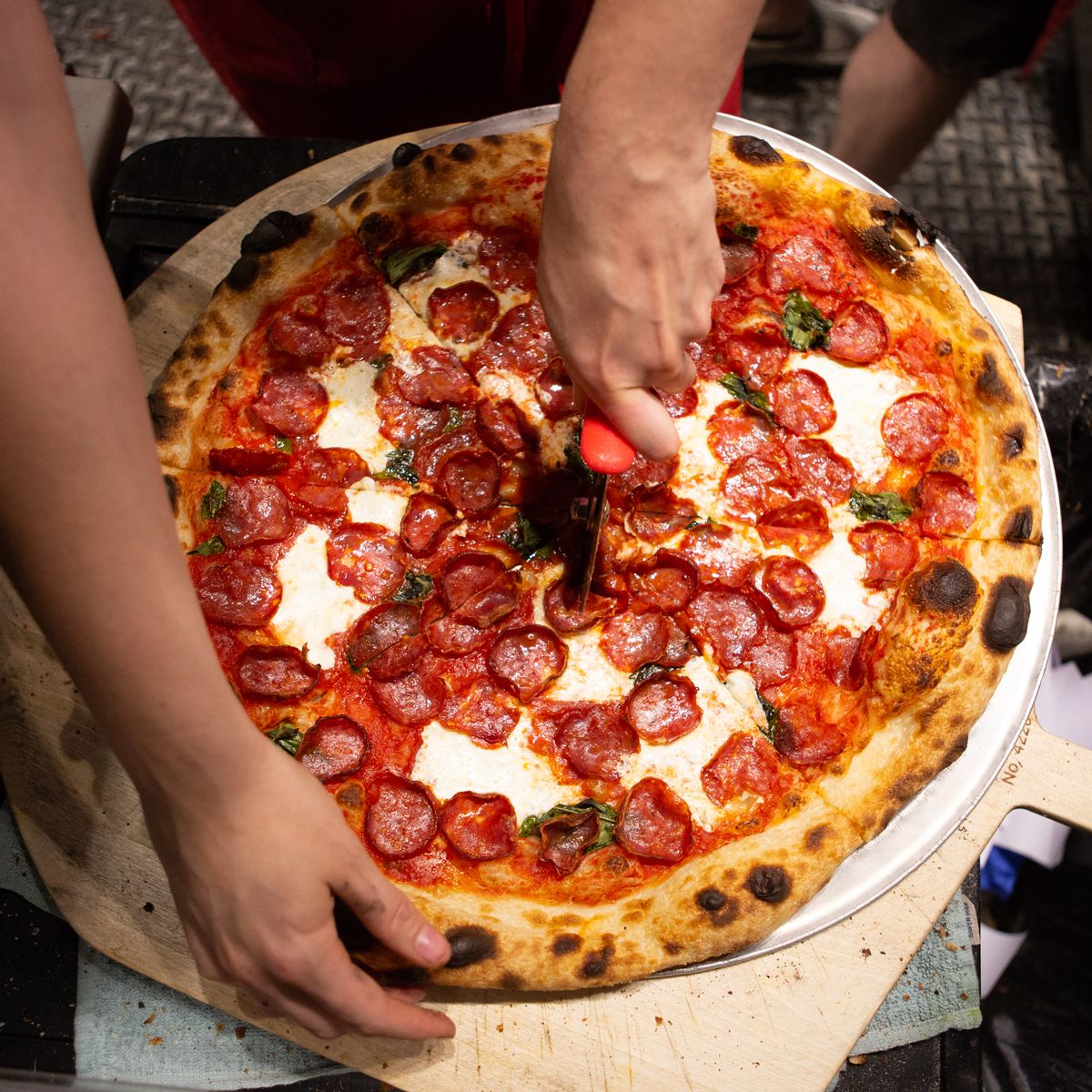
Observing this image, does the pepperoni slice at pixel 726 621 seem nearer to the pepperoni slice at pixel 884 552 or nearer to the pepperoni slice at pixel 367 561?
the pepperoni slice at pixel 884 552

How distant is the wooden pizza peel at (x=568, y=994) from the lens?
1.66m

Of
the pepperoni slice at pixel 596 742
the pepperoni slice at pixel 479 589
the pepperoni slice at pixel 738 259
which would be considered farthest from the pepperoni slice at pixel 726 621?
the pepperoni slice at pixel 738 259

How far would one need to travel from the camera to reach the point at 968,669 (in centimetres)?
173

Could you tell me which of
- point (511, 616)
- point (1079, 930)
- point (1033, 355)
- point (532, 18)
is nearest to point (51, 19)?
point (532, 18)

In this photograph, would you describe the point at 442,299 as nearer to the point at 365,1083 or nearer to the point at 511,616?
the point at 511,616

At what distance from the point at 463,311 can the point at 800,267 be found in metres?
0.73

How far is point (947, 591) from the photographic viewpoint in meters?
1.71

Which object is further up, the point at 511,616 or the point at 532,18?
the point at 532,18

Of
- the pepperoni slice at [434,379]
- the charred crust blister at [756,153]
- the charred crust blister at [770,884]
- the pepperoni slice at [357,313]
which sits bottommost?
the charred crust blister at [770,884]

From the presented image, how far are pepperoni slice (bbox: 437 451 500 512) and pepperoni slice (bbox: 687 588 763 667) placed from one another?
457 mm

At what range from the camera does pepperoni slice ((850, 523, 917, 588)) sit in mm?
1836

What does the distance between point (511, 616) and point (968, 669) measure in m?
0.85

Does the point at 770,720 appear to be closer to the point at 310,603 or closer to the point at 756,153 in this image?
the point at 310,603

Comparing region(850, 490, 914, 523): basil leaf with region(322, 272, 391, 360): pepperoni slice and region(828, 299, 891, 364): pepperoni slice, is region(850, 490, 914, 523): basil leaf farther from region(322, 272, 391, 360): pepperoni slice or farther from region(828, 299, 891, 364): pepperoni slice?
region(322, 272, 391, 360): pepperoni slice
